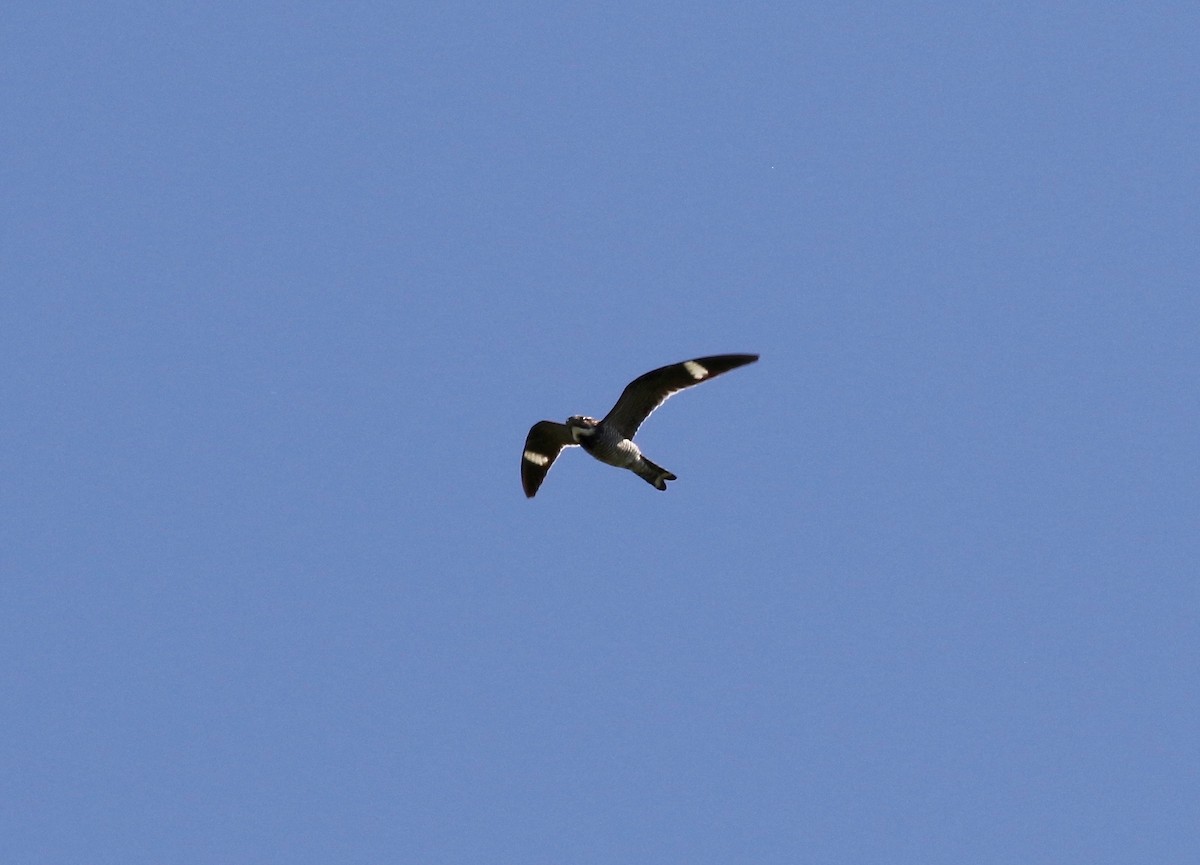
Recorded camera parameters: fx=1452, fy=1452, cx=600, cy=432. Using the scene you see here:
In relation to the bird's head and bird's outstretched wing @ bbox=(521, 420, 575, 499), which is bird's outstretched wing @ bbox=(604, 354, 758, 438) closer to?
the bird's head

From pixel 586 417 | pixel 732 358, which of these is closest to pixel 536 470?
pixel 586 417

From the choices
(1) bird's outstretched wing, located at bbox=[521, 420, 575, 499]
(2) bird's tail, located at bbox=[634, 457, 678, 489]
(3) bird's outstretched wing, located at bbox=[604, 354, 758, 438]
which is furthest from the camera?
(1) bird's outstretched wing, located at bbox=[521, 420, 575, 499]

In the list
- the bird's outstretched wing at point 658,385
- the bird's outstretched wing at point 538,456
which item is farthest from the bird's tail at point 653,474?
the bird's outstretched wing at point 538,456

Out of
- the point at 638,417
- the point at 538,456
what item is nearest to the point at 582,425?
the point at 638,417

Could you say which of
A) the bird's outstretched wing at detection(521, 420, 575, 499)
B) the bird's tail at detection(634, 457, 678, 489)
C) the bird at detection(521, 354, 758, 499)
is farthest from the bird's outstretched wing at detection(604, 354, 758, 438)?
Answer: the bird's outstretched wing at detection(521, 420, 575, 499)

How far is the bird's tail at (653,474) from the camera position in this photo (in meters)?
17.9

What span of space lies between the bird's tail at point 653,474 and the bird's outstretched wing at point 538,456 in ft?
4.01

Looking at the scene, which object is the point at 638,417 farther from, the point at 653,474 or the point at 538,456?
the point at 538,456

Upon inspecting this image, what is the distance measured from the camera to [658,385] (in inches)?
690

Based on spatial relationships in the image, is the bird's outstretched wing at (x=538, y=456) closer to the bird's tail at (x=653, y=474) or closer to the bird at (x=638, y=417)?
the bird at (x=638, y=417)

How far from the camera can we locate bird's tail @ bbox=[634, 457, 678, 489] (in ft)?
58.6

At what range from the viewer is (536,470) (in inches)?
758

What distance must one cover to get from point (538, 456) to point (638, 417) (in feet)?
6.68

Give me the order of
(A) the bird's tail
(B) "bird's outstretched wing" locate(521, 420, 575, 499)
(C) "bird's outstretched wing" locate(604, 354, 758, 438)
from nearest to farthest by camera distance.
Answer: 1. (C) "bird's outstretched wing" locate(604, 354, 758, 438)
2. (A) the bird's tail
3. (B) "bird's outstretched wing" locate(521, 420, 575, 499)
